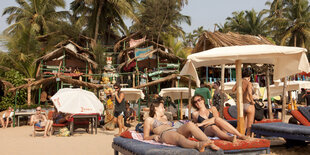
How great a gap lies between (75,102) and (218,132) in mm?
7263

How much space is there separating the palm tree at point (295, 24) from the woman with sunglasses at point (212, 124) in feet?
109

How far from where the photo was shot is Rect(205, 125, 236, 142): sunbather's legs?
426 centimetres

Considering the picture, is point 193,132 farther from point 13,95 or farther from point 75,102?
point 13,95

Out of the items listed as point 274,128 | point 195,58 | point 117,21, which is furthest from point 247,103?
point 117,21

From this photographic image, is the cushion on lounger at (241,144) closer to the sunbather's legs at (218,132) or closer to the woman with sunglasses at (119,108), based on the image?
the sunbather's legs at (218,132)

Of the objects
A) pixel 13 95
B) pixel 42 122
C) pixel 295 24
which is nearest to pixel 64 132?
pixel 42 122

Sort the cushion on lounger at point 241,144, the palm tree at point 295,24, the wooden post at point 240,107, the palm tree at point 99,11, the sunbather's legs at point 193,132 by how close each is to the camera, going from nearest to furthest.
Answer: the sunbather's legs at point 193,132, the cushion on lounger at point 241,144, the wooden post at point 240,107, the palm tree at point 99,11, the palm tree at point 295,24

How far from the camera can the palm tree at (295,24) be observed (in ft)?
116

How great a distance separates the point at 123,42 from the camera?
30984mm

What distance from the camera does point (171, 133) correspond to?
4.07 m

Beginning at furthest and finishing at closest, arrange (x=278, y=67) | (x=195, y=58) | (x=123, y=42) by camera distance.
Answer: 1. (x=123, y=42)
2. (x=278, y=67)
3. (x=195, y=58)

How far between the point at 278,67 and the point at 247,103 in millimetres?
Answer: 996

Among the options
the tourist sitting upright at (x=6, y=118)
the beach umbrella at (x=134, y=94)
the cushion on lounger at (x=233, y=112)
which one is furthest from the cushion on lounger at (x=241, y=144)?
the tourist sitting upright at (x=6, y=118)

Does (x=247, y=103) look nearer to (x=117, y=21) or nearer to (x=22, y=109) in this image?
(x=22, y=109)
